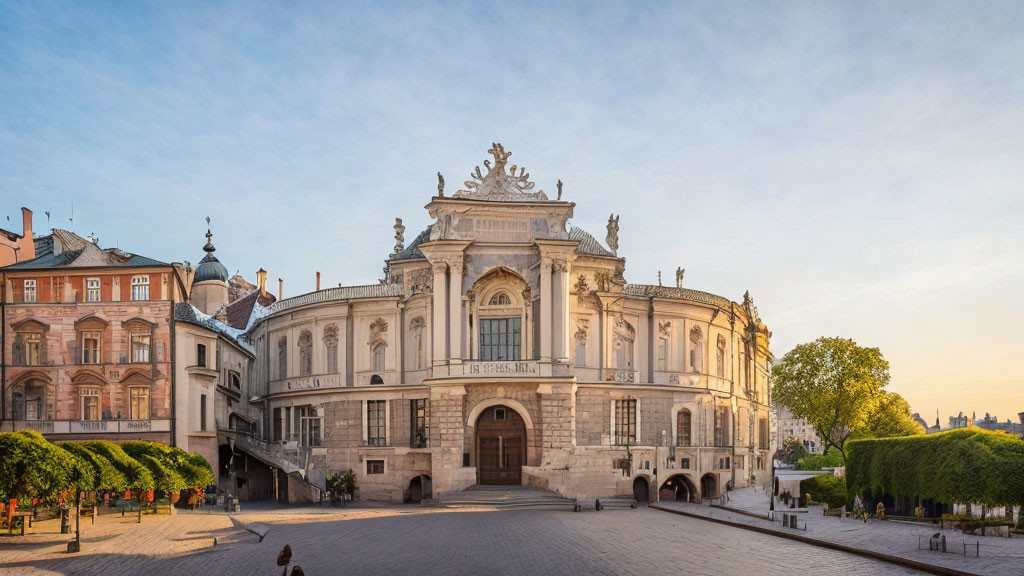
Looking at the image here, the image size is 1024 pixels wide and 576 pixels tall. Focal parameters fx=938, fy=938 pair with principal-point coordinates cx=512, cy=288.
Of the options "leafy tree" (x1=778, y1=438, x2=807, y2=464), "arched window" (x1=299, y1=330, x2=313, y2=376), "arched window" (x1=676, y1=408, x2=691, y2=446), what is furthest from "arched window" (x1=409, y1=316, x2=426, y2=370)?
"leafy tree" (x1=778, y1=438, x2=807, y2=464)

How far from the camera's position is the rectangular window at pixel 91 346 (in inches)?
2030

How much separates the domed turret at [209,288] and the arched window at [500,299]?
35.7 m

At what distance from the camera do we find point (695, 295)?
6128 cm

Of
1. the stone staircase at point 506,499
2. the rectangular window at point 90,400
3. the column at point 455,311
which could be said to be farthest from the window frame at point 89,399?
the column at point 455,311

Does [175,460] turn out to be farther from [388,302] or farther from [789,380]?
[789,380]

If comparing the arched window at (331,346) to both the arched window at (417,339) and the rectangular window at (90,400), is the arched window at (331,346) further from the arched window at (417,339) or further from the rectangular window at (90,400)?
the rectangular window at (90,400)

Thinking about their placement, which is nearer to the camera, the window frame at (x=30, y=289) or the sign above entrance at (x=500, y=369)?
the window frame at (x=30, y=289)

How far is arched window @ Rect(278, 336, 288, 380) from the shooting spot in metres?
61.7

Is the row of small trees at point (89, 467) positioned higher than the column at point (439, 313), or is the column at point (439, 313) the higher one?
the column at point (439, 313)

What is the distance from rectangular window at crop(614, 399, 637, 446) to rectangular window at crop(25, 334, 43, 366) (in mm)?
32945

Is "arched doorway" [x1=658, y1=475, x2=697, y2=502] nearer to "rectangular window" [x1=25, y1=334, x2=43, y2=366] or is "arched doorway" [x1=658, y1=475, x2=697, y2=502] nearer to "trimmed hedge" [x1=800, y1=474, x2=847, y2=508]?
"trimmed hedge" [x1=800, y1=474, x2=847, y2=508]

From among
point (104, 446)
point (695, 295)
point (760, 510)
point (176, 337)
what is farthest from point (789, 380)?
point (104, 446)

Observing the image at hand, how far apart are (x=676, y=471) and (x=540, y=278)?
577 inches

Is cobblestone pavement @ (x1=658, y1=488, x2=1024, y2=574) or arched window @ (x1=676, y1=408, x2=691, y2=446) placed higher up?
arched window @ (x1=676, y1=408, x2=691, y2=446)
